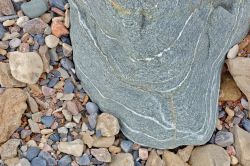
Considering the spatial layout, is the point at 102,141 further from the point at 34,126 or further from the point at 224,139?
the point at 224,139

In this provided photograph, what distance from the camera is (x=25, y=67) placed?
1.59 m

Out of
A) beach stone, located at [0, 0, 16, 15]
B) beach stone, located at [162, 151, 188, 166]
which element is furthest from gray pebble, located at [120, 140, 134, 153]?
beach stone, located at [0, 0, 16, 15]

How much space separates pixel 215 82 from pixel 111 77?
0.36 m

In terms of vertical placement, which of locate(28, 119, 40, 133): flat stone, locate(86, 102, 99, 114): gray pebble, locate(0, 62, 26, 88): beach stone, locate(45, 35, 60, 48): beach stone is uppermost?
locate(45, 35, 60, 48): beach stone

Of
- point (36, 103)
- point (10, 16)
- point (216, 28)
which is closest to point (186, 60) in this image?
point (216, 28)

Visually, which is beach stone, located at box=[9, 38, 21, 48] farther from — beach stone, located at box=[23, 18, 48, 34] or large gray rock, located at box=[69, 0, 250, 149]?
large gray rock, located at box=[69, 0, 250, 149]

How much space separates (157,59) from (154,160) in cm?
45

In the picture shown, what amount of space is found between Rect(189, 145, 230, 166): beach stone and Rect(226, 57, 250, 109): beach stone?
229 mm

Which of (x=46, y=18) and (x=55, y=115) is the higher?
(x=46, y=18)

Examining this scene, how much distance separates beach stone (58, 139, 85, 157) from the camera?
1.59 metres

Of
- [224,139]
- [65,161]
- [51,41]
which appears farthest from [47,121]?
[224,139]

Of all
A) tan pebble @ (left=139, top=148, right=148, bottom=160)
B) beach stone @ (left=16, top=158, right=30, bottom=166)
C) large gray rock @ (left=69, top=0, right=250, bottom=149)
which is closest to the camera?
large gray rock @ (left=69, top=0, right=250, bottom=149)

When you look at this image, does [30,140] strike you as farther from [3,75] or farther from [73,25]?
[73,25]

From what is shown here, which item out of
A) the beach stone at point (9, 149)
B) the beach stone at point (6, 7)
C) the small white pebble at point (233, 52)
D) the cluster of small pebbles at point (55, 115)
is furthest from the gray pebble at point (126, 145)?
the beach stone at point (6, 7)
